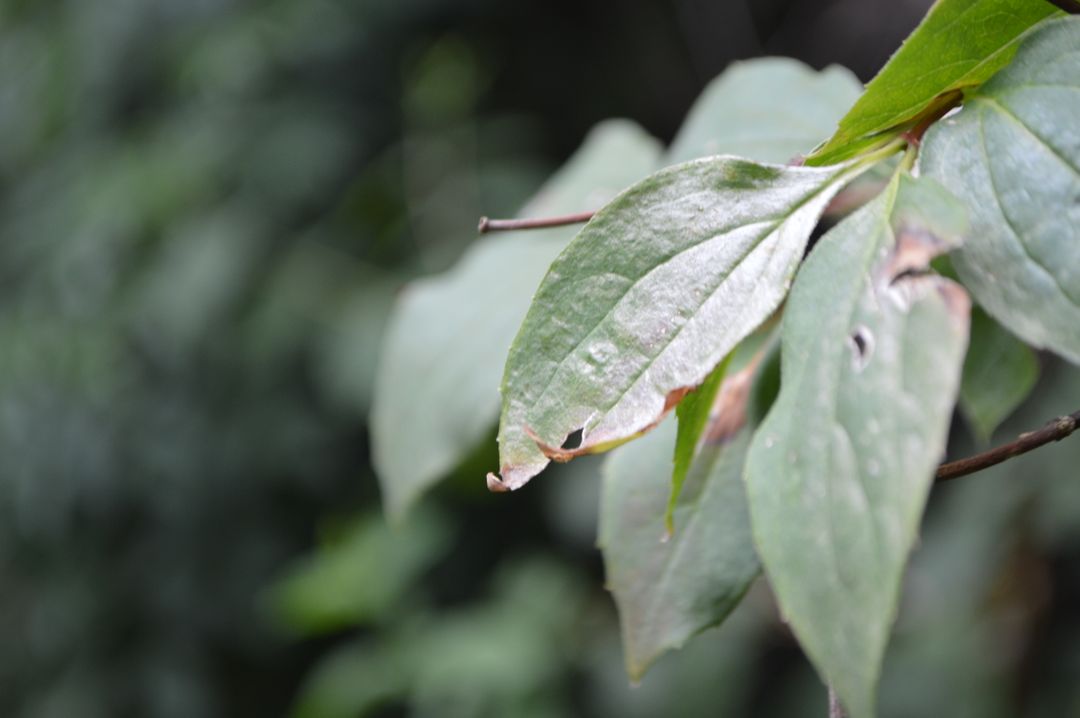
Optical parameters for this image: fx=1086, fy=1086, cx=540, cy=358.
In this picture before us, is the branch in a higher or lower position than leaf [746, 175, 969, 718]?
lower

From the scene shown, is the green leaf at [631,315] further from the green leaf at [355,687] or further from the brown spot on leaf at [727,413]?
the green leaf at [355,687]

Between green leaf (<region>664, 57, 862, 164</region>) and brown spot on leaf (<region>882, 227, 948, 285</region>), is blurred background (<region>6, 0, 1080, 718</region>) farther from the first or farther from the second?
brown spot on leaf (<region>882, 227, 948, 285</region>)

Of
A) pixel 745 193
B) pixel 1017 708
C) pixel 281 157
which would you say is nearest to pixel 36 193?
pixel 281 157

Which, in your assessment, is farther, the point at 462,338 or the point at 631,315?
the point at 462,338

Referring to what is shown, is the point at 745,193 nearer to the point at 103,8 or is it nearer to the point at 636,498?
the point at 636,498

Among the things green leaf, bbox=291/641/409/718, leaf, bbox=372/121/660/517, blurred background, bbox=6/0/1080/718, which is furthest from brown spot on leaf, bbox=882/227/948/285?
green leaf, bbox=291/641/409/718

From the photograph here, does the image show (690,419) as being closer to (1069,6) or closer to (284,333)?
(1069,6)

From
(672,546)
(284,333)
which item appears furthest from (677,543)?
(284,333)
